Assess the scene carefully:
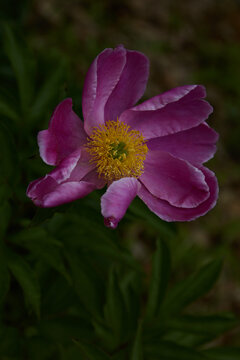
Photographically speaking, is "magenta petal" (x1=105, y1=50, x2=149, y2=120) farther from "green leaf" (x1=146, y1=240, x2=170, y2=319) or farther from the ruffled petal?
"green leaf" (x1=146, y1=240, x2=170, y2=319)

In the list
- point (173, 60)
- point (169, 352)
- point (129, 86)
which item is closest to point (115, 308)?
point (169, 352)

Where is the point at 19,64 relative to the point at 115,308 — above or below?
above

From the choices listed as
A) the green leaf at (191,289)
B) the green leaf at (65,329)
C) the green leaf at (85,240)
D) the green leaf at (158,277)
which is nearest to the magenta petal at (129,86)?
the green leaf at (85,240)

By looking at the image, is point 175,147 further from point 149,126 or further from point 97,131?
point 97,131

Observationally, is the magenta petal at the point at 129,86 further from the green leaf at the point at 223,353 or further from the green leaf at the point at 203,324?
the green leaf at the point at 223,353

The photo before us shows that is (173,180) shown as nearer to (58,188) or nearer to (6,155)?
(58,188)

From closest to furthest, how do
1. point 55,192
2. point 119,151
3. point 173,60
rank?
point 55,192
point 119,151
point 173,60

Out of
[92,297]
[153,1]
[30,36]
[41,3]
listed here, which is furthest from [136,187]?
[153,1]

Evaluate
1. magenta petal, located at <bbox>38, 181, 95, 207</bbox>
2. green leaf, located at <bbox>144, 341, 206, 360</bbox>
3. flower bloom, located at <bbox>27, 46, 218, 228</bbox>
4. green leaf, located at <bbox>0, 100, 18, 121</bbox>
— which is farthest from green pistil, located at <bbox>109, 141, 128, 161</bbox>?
green leaf, located at <bbox>144, 341, 206, 360</bbox>
